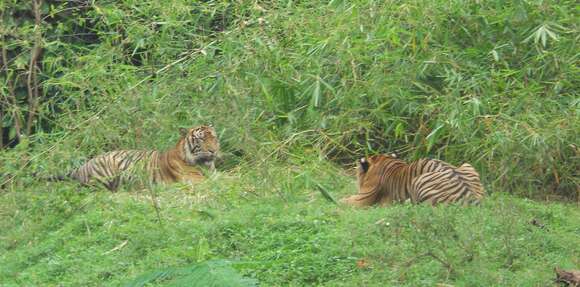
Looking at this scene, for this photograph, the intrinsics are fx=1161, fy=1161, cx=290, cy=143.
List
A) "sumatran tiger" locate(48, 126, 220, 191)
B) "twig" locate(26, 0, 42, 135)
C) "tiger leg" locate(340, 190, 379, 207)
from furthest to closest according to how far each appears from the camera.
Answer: "twig" locate(26, 0, 42, 135), "sumatran tiger" locate(48, 126, 220, 191), "tiger leg" locate(340, 190, 379, 207)

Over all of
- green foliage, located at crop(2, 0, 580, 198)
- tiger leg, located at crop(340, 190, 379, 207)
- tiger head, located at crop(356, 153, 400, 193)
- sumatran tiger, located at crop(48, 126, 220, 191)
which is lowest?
sumatran tiger, located at crop(48, 126, 220, 191)

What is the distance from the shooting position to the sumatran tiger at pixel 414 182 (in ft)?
26.1

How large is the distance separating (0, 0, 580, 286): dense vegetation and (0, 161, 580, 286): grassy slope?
0.02 metres

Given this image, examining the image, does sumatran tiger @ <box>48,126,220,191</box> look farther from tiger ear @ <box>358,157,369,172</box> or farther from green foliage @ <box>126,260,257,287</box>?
green foliage @ <box>126,260,257,287</box>

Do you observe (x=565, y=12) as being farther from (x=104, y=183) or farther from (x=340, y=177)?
(x=104, y=183)

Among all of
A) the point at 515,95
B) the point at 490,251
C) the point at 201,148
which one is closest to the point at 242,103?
the point at 201,148

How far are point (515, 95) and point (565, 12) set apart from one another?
751 millimetres

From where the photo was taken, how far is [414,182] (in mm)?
8266

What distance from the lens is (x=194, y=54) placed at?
10.4m

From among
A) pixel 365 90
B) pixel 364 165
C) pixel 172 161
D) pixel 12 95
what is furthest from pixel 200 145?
pixel 12 95

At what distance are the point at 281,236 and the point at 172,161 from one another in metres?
3.29

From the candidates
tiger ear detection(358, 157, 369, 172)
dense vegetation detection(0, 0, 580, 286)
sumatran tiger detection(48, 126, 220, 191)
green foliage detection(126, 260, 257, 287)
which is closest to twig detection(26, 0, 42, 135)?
dense vegetation detection(0, 0, 580, 286)

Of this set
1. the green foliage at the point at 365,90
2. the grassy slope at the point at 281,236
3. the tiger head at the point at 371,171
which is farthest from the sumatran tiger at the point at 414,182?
the green foliage at the point at 365,90

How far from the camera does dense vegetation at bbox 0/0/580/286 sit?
284 inches
